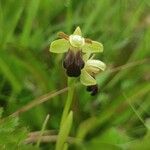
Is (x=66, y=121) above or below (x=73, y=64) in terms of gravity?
below

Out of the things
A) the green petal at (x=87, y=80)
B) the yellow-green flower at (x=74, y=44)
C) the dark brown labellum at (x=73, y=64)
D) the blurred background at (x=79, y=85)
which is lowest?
the blurred background at (x=79, y=85)

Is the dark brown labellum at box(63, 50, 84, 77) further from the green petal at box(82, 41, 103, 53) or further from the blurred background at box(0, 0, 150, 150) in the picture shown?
the blurred background at box(0, 0, 150, 150)

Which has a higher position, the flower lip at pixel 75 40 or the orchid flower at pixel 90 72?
the flower lip at pixel 75 40

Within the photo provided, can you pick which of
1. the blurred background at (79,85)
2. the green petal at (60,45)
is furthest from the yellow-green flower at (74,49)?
the blurred background at (79,85)

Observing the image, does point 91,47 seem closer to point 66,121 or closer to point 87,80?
point 87,80

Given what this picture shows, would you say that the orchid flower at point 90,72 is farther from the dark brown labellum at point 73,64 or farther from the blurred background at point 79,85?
the blurred background at point 79,85

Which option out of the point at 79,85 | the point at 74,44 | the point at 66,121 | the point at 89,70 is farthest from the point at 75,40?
the point at 79,85

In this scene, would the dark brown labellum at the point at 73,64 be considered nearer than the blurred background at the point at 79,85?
Yes

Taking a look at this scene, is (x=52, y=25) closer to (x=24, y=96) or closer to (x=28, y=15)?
(x=28, y=15)
